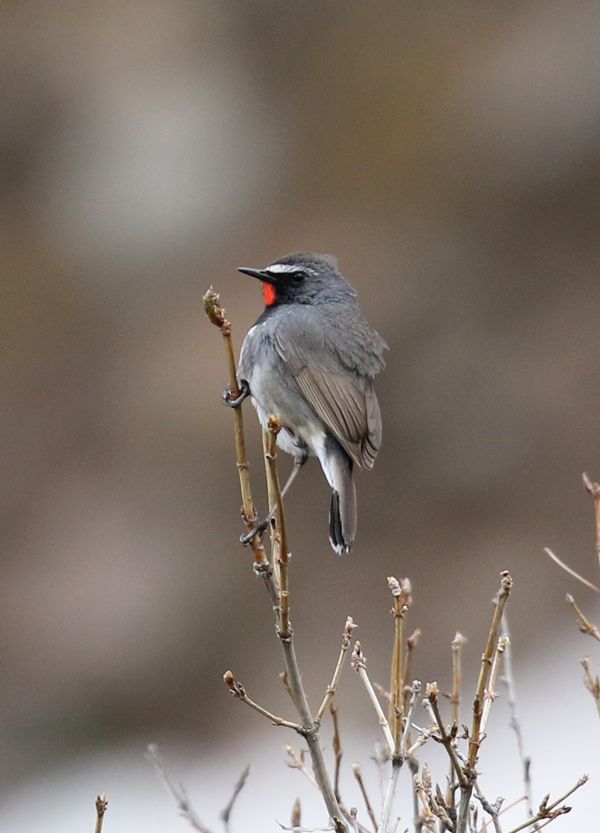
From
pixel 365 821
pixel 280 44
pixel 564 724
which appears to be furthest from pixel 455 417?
pixel 280 44

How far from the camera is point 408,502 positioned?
537 inches

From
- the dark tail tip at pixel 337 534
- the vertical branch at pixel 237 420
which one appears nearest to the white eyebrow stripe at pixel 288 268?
the dark tail tip at pixel 337 534

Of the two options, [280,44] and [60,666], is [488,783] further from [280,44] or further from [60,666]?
[280,44]

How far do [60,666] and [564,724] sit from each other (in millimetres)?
5154

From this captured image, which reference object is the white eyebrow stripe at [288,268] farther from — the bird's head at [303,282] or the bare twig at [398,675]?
the bare twig at [398,675]

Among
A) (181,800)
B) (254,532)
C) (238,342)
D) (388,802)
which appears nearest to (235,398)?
(254,532)

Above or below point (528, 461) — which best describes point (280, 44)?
above

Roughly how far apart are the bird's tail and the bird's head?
793mm

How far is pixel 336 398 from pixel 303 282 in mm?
686

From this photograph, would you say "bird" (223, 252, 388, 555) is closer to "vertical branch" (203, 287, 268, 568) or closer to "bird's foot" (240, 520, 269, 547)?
"bird's foot" (240, 520, 269, 547)

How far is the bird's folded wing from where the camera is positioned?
18.7 feet

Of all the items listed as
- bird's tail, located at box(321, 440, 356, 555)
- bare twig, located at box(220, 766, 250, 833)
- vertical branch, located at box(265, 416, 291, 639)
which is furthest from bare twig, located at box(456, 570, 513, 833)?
bird's tail, located at box(321, 440, 356, 555)

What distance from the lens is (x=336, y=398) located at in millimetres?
5809

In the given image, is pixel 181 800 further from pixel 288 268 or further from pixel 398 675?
pixel 288 268
